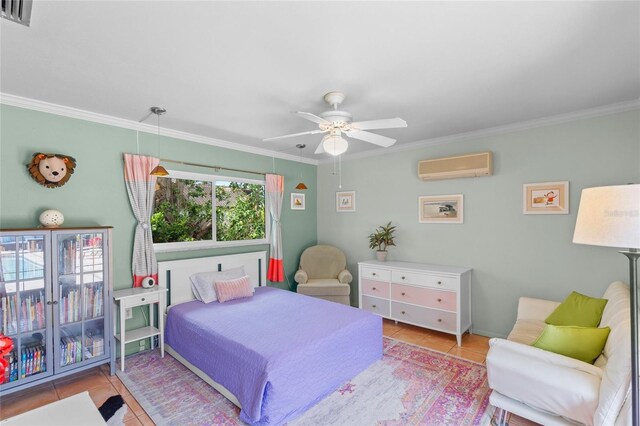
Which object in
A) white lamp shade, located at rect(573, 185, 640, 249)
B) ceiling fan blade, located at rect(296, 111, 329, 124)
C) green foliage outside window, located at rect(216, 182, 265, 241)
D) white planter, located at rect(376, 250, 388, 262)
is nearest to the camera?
white lamp shade, located at rect(573, 185, 640, 249)

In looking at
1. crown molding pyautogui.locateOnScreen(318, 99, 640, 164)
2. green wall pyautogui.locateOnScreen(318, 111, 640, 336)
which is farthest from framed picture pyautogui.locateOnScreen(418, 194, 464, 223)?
crown molding pyautogui.locateOnScreen(318, 99, 640, 164)

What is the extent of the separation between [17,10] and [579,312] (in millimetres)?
4250

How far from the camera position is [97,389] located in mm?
2725

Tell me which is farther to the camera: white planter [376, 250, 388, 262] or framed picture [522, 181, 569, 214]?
white planter [376, 250, 388, 262]

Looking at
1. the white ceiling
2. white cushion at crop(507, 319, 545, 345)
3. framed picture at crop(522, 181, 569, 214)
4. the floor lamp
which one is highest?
the white ceiling

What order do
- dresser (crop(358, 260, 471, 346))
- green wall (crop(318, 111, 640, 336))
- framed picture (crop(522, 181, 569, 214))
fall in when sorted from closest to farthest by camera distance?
green wall (crop(318, 111, 640, 336)) → framed picture (crop(522, 181, 569, 214)) → dresser (crop(358, 260, 471, 346))

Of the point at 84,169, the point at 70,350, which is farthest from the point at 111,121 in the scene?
the point at 70,350

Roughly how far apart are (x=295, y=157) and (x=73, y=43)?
11.6 feet

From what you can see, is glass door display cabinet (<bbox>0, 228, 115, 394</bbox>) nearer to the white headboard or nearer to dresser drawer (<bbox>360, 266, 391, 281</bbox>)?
the white headboard

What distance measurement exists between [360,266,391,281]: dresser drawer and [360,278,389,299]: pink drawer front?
6 cm

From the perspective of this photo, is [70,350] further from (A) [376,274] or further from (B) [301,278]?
(A) [376,274]

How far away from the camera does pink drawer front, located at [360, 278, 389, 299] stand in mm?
4246

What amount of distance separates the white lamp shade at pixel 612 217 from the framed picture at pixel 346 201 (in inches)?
144

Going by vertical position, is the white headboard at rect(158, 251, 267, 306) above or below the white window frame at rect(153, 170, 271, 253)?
below
